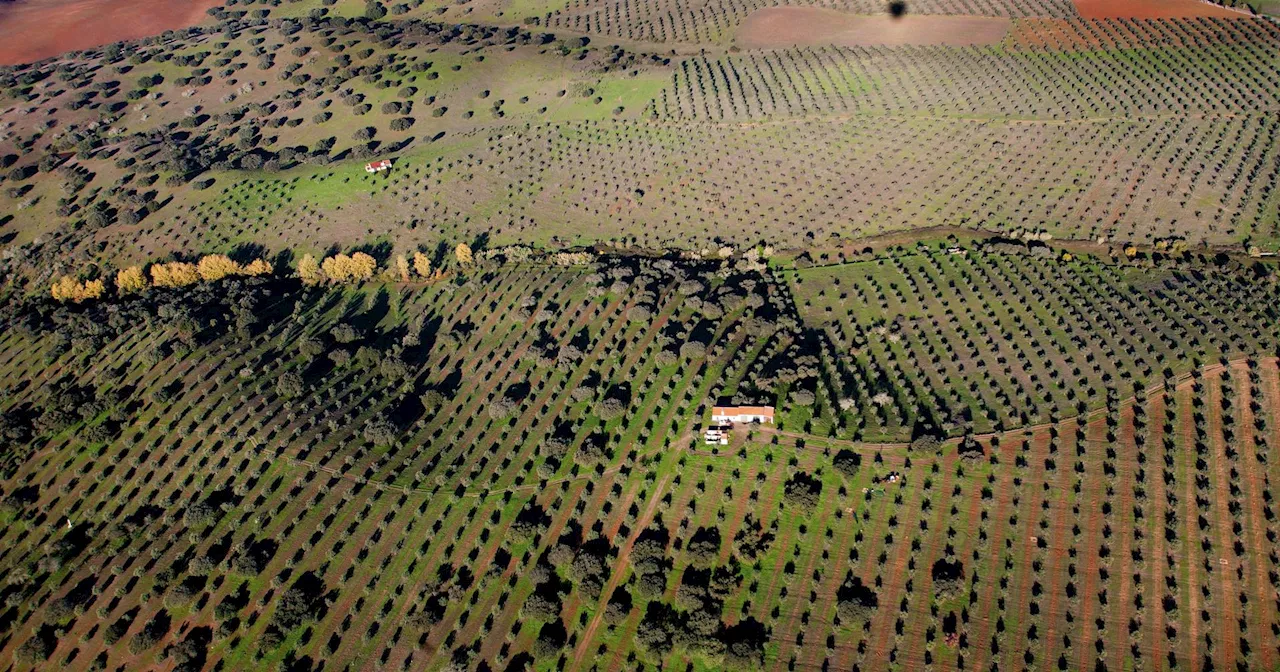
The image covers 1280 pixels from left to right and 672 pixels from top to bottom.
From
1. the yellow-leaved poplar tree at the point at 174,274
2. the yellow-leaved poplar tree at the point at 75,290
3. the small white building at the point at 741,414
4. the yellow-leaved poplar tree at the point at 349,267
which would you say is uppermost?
the small white building at the point at 741,414

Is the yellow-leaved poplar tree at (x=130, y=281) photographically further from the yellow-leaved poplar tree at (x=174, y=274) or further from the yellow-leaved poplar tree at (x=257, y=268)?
the yellow-leaved poplar tree at (x=257, y=268)

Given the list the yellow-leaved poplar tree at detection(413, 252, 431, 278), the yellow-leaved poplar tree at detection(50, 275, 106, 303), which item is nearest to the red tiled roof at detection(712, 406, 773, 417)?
the yellow-leaved poplar tree at detection(413, 252, 431, 278)

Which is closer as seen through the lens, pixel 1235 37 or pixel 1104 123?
pixel 1104 123

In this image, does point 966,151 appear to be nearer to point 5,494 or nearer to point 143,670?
point 143,670

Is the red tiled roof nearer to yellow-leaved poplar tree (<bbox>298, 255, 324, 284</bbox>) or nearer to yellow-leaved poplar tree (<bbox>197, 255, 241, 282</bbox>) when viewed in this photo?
yellow-leaved poplar tree (<bbox>298, 255, 324, 284</bbox>)

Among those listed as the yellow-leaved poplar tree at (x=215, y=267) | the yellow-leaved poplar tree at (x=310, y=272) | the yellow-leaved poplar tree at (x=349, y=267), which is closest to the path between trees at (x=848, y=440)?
the yellow-leaved poplar tree at (x=349, y=267)

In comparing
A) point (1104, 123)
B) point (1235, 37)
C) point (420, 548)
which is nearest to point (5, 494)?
point (420, 548)

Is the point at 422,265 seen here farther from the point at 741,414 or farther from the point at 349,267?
the point at 741,414
